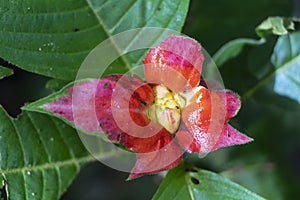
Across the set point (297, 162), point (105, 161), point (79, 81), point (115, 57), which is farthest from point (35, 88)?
point (297, 162)

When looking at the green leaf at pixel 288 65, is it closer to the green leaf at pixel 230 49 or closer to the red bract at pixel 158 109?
the green leaf at pixel 230 49

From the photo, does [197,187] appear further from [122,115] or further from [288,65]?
[288,65]

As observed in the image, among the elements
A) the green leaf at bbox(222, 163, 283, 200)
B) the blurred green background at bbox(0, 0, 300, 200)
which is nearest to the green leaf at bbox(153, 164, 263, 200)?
the blurred green background at bbox(0, 0, 300, 200)

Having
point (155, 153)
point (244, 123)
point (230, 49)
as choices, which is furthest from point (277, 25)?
point (244, 123)

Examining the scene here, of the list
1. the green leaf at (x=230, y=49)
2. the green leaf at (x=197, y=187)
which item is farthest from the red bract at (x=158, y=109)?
the green leaf at (x=230, y=49)

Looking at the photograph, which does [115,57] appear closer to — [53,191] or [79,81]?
[79,81]

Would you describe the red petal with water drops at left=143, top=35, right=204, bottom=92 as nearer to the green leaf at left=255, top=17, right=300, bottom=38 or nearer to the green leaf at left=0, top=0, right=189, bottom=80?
the green leaf at left=0, top=0, right=189, bottom=80
